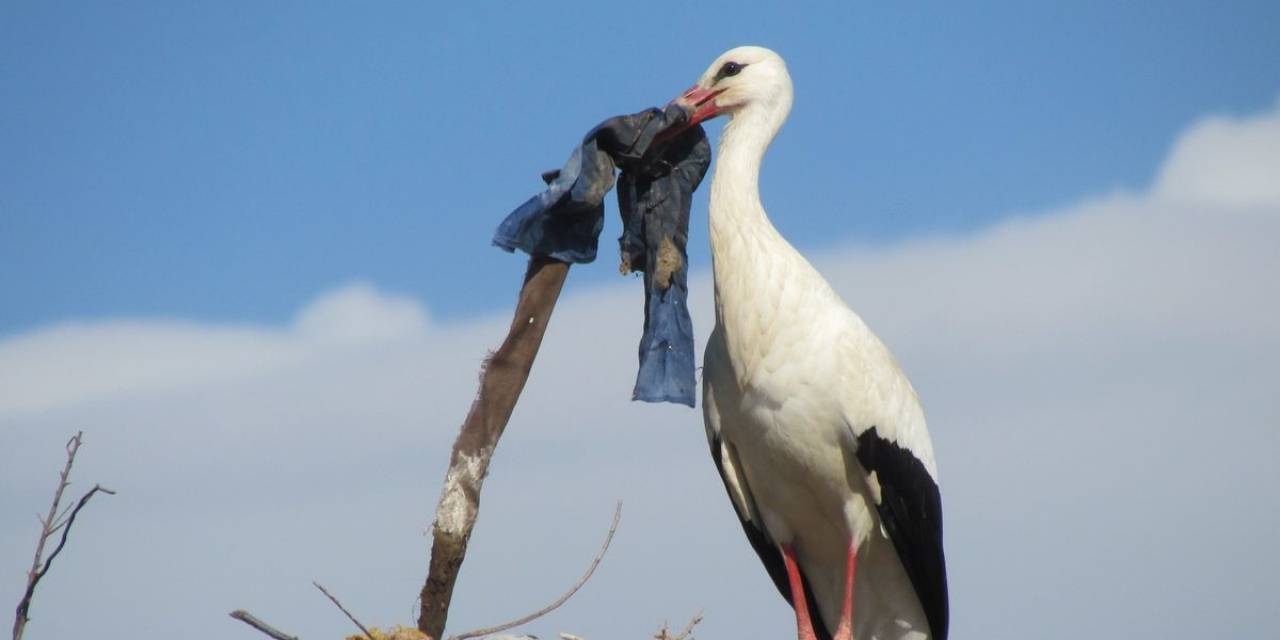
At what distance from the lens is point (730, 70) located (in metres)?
6.52

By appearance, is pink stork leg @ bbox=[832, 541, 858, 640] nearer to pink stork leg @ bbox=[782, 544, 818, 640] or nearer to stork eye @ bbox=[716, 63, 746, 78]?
pink stork leg @ bbox=[782, 544, 818, 640]

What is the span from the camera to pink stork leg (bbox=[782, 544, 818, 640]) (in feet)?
20.6

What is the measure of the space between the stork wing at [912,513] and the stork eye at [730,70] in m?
1.52

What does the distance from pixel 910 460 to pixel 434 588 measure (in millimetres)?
1930

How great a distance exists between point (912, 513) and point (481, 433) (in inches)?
68.3

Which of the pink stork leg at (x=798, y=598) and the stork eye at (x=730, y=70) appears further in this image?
the stork eye at (x=730, y=70)

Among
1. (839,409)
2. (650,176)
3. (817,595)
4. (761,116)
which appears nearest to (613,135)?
(650,176)

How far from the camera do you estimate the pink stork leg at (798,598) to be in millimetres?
6289

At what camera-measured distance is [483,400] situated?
5.38m

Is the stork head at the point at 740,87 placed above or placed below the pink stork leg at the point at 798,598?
above

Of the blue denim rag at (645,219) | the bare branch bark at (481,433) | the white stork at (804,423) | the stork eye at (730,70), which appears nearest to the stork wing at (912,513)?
the white stork at (804,423)

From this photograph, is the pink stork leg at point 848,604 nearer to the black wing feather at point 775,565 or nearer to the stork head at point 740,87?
the black wing feather at point 775,565

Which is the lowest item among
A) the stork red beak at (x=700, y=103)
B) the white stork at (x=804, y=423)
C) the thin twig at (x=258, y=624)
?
the thin twig at (x=258, y=624)

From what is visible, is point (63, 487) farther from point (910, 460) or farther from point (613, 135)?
point (910, 460)
